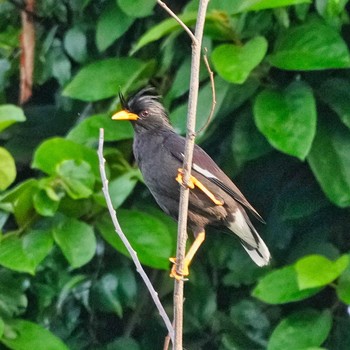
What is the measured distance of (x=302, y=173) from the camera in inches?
161

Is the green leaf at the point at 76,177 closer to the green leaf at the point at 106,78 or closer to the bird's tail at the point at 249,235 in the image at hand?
the green leaf at the point at 106,78

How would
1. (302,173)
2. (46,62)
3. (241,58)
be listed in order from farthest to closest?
(46,62), (302,173), (241,58)

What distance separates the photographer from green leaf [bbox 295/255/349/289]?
370 cm

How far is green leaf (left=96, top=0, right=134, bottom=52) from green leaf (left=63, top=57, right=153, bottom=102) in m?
0.07

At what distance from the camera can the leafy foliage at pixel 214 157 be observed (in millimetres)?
3768

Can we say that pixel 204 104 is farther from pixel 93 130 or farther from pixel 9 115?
pixel 9 115

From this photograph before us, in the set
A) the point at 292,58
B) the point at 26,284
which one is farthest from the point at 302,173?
the point at 26,284

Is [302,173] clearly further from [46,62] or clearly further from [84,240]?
[46,62]

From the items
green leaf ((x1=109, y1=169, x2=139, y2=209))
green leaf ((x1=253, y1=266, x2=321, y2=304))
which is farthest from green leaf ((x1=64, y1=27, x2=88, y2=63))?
green leaf ((x1=253, y1=266, x2=321, y2=304))

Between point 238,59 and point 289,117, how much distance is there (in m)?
0.26

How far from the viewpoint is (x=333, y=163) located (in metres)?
3.84

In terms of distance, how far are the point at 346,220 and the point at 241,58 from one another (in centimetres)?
81

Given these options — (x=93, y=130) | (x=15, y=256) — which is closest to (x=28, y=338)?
(x=15, y=256)

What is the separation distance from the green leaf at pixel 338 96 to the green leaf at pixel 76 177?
2.86 ft
